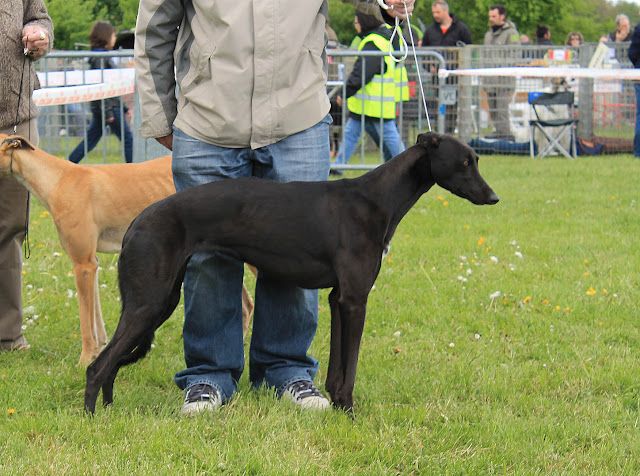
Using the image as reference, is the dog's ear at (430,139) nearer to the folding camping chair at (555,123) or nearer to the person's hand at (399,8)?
the person's hand at (399,8)

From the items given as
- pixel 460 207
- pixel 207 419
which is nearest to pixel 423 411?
pixel 207 419

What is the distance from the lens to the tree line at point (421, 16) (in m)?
23.3

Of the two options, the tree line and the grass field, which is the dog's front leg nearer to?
the grass field

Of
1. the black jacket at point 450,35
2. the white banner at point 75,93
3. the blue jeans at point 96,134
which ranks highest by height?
the black jacket at point 450,35

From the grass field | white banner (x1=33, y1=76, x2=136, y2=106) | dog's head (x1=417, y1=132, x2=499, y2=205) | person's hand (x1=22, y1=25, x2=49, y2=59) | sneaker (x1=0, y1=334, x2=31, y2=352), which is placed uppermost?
person's hand (x1=22, y1=25, x2=49, y2=59)

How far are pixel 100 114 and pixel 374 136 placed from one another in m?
3.88

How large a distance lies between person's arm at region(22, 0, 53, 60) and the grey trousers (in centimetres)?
50

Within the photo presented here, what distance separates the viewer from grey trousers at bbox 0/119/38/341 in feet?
15.4

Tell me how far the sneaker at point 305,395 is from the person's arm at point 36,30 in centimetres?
233

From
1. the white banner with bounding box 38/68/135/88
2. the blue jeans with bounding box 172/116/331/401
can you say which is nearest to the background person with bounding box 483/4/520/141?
the white banner with bounding box 38/68/135/88

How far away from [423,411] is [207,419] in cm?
99

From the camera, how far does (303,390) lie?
3834mm

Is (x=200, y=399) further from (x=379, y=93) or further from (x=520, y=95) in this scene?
(x=520, y=95)

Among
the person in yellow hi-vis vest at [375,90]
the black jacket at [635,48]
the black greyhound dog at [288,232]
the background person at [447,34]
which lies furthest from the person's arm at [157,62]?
the background person at [447,34]
